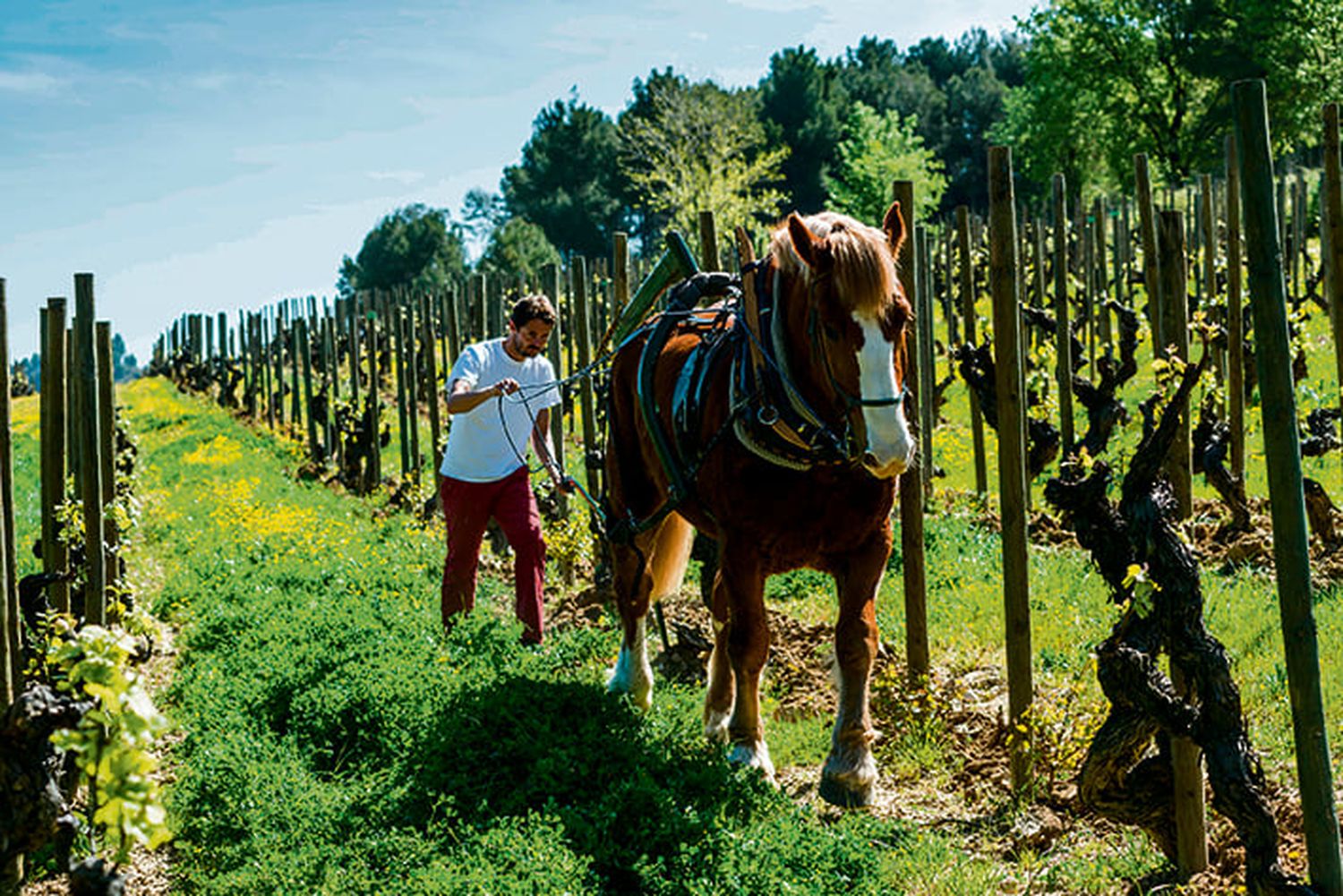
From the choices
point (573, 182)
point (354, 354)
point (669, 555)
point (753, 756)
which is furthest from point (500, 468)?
point (573, 182)

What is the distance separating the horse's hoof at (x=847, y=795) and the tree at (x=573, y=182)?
71273 millimetres

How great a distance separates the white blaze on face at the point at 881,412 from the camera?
438 centimetres

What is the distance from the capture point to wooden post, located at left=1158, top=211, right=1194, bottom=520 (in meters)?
5.05

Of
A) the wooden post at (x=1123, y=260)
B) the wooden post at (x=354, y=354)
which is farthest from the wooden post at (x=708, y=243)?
the wooden post at (x=1123, y=260)

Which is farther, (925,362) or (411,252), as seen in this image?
(411,252)

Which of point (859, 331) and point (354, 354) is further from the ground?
point (354, 354)

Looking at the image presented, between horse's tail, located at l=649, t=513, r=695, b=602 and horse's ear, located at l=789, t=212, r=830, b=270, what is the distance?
2.51 metres

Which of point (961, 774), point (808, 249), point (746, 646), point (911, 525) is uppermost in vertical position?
point (808, 249)

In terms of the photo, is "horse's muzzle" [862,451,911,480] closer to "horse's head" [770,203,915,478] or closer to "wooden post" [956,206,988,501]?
"horse's head" [770,203,915,478]

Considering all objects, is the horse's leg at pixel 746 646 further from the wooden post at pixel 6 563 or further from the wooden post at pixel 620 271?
the wooden post at pixel 620 271

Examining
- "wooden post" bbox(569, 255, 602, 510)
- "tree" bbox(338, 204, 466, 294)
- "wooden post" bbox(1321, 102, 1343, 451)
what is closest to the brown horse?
"wooden post" bbox(1321, 102, 1343, 451)

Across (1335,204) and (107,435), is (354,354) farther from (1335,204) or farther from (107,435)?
(1335,204)

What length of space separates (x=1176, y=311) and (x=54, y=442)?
16.8 feet

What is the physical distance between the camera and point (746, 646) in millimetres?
5355
